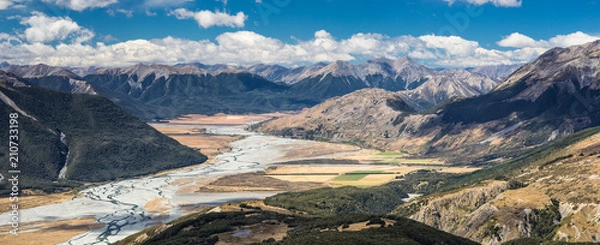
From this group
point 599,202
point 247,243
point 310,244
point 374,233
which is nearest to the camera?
point 310,244

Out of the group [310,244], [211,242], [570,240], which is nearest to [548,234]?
[570,240]

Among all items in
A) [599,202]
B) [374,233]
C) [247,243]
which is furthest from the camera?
[599,202]

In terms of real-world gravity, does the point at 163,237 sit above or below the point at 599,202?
below

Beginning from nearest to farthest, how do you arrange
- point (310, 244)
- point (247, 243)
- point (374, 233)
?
1. point (310, 244)
2. point (374, 233)
3. point (247, 243)

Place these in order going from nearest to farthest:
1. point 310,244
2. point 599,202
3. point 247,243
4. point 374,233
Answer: point 310,244, point 374,233, point 247,243, point 599,202

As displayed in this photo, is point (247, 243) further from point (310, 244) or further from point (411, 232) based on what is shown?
point (411, 232)

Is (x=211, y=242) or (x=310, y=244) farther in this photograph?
(x=211, y=242)

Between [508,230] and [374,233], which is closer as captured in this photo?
[374,233]

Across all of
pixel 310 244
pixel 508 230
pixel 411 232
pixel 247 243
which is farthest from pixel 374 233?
pixel 508 230

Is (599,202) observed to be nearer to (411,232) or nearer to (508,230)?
(508,230)
